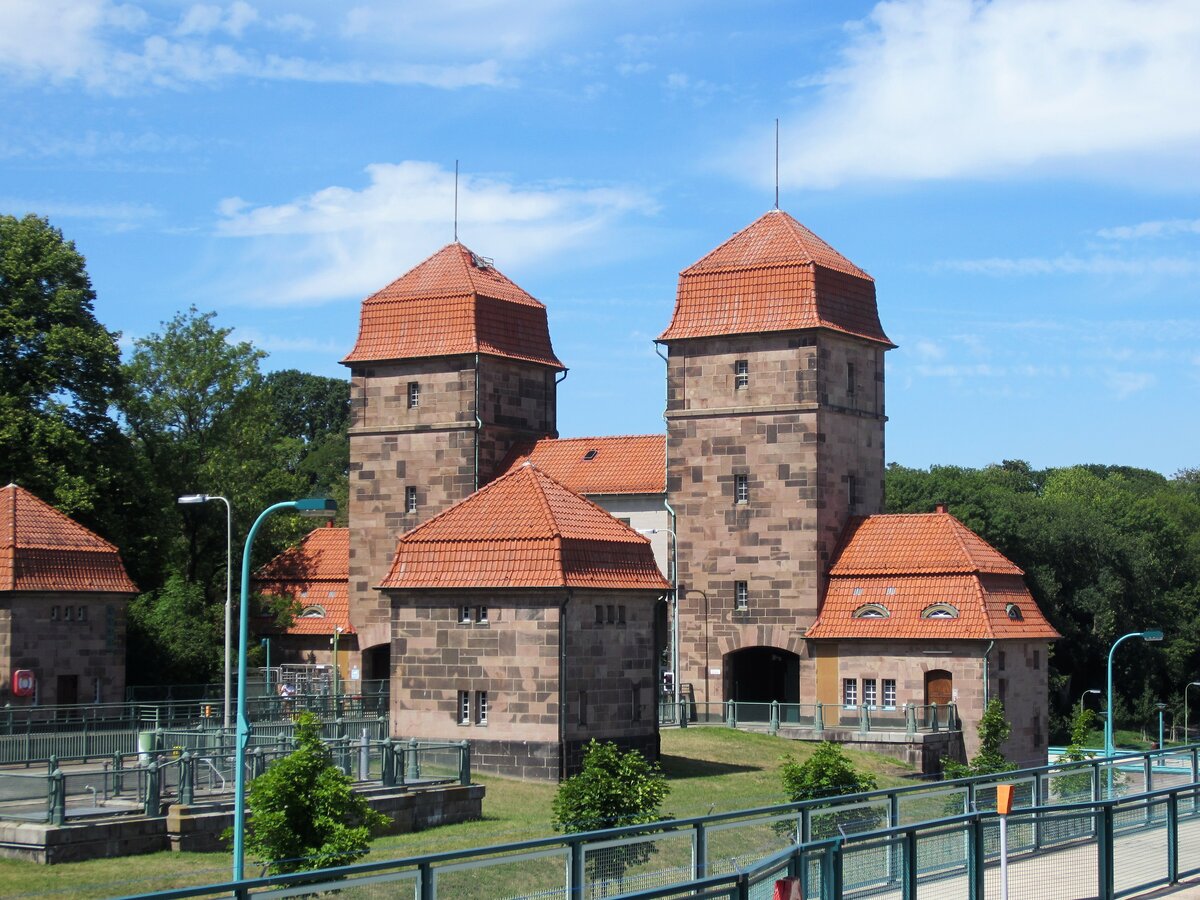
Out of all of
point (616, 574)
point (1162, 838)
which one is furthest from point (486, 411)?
point (1162, 838)

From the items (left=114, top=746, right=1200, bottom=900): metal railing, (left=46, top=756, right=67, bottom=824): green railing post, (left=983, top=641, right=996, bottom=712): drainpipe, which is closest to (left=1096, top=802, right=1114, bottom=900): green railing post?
(left=114, top=746, right=1200, bottom=900): metal railing

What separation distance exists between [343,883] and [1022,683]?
39.9m

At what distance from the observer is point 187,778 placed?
29844mm

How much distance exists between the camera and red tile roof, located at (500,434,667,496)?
189ft

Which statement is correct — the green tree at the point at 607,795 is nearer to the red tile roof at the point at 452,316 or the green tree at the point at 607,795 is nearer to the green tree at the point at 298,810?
the green tree at the point at 298,810

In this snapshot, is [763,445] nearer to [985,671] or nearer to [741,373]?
[741,373]

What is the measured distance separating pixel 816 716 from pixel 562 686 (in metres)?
13.6

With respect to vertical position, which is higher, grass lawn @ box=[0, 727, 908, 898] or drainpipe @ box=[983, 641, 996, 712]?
drainpipe @ box=[983, 641, 996, 712]

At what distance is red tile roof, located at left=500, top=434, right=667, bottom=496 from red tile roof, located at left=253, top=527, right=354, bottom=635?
7.53m

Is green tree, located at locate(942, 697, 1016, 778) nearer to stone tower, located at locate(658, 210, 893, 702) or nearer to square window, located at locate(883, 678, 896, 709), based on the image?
square window, located at locate(883, 678, 896, 709)

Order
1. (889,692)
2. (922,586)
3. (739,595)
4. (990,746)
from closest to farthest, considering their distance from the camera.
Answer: (990,746)
(922,586)
(889,692)
(739,595)

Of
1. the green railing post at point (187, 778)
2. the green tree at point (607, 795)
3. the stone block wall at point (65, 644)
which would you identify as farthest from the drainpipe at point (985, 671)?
the green railing post at point (187, 778)

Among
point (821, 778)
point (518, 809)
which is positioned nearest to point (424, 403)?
point (518, 809)

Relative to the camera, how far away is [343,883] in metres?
15.9
